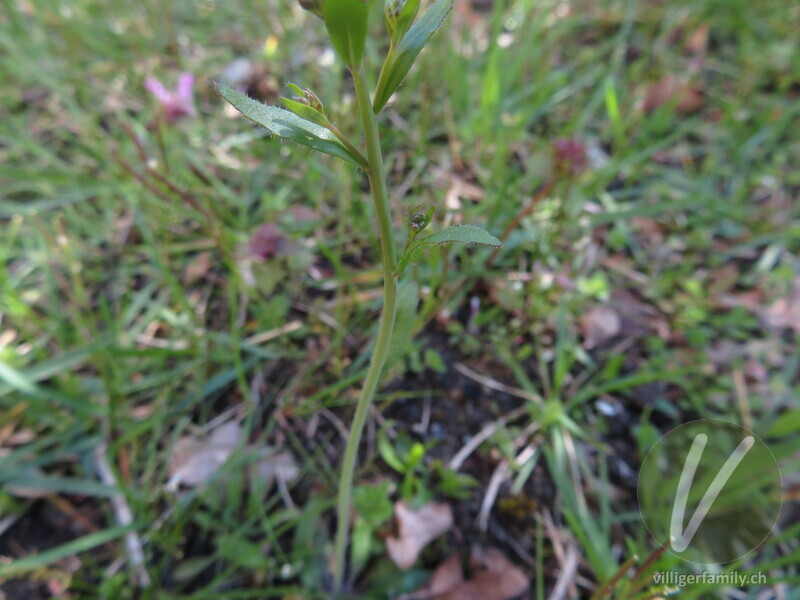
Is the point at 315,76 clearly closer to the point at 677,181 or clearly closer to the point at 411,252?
the point at 677,181

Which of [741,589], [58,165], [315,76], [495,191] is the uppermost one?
[315,76]

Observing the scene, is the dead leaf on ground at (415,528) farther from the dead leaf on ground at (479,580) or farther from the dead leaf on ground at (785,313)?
the dead leaf on ground at (785,313)

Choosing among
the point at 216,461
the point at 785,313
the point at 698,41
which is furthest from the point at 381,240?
the point at 698,41

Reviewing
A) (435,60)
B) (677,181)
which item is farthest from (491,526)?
(435,60)

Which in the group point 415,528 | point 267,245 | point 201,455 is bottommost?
point 415,528

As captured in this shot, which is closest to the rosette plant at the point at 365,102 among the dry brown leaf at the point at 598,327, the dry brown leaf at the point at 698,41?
the dry brown leaf at the point at 598,327

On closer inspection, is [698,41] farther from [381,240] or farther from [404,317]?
[381,240]

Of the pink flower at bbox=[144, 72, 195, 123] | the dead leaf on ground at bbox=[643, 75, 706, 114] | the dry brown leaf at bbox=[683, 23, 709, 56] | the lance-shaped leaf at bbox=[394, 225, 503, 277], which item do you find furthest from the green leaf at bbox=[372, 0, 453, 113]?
the dry brown leaf at bbox=[683, 23, 709, 56]
